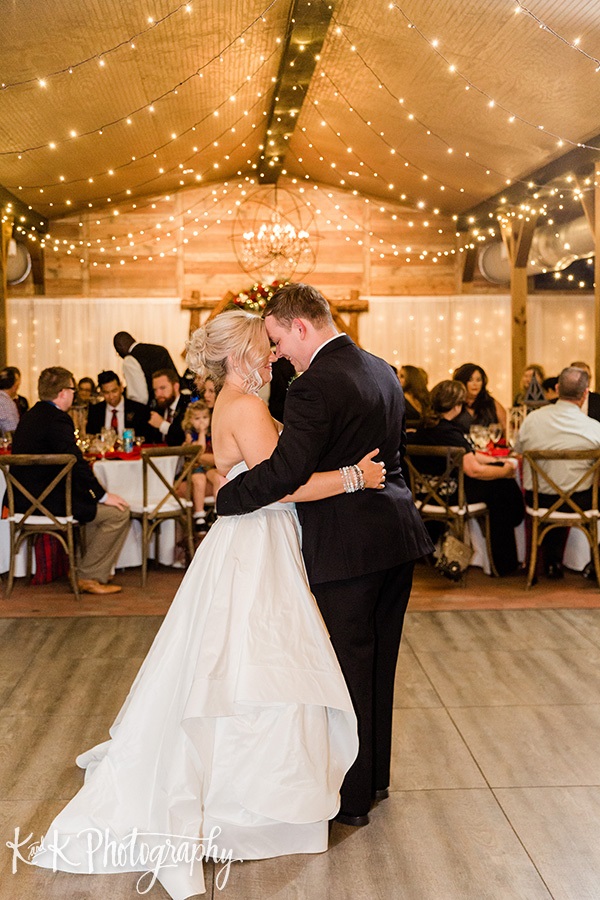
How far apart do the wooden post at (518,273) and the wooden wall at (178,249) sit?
205cm

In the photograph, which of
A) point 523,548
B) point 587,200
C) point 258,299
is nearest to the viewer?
point 523,548

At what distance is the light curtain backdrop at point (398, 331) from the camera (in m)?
12.0

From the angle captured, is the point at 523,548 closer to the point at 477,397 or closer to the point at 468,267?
the point at 477,397

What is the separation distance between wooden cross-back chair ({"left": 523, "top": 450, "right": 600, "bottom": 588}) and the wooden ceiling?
238 centimetres

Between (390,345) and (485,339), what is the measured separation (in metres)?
1.29

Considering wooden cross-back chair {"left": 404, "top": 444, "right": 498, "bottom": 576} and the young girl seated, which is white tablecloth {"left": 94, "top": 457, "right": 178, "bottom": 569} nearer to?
the young girl seated

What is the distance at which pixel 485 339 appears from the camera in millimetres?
12492

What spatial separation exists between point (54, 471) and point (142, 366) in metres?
2.48

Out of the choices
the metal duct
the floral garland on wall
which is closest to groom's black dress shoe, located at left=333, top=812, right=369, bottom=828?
the floral garland on wall

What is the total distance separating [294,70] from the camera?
307 inches

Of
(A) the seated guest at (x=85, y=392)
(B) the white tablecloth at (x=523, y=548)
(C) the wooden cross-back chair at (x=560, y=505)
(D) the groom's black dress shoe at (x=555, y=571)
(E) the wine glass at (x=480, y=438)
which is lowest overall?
(D) the groom's black dress shoe at (x=555, y=571)

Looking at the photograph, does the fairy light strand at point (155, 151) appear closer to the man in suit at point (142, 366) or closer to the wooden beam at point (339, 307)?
the wooden beam at point (339, 307)

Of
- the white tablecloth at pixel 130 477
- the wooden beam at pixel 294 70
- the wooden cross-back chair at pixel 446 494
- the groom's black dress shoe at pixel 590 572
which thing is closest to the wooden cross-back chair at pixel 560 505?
the groom's black dress shoe at pixel 590 572

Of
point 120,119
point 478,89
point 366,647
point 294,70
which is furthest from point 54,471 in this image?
point 294,70
